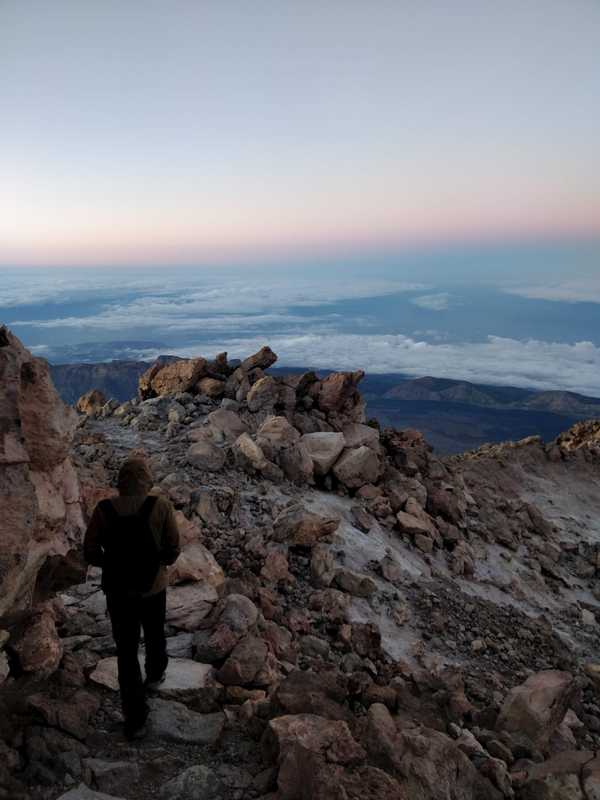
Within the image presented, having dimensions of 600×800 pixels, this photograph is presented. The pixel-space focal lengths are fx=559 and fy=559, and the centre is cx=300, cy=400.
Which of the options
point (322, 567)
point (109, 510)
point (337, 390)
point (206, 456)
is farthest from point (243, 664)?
point (337, 390)

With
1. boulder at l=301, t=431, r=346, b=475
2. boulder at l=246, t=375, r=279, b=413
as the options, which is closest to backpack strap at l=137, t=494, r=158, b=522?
boulder at l=301, t=431, r=346, b=475

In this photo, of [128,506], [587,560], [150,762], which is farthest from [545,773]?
[587,560]

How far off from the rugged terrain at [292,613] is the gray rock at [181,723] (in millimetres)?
21

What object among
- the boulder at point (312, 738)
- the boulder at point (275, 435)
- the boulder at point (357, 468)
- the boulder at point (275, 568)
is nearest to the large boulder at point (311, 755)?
the boulder at point (312, 738)

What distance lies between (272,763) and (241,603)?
2362mm

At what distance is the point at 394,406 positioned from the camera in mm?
132125

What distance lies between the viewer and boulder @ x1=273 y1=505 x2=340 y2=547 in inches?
360

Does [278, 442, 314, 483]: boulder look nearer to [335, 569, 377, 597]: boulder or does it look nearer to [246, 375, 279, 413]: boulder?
[246, 375, 279, 413]: boulder

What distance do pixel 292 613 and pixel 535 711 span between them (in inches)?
121

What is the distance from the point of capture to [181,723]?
4.80m

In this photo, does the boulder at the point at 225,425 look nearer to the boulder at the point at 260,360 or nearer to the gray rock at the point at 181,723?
the boulder at the point at 260,360

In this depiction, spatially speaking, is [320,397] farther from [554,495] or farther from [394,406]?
[394,406]

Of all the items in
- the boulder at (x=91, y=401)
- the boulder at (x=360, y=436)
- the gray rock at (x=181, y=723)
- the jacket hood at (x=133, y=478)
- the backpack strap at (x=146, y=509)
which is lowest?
the gray rock at (x=181, y=723)

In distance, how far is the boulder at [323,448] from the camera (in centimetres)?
1187
